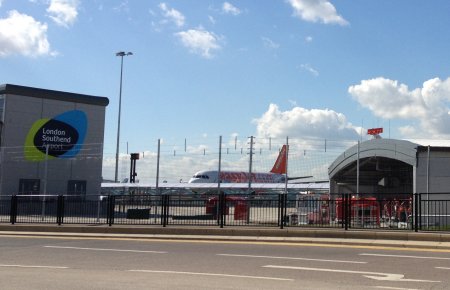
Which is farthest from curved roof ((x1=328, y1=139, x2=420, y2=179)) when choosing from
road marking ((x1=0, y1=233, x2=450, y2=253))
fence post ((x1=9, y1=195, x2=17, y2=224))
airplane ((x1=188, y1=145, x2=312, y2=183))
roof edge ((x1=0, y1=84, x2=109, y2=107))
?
airplane ((x1=188, y1=145, x2=312, y2=183))

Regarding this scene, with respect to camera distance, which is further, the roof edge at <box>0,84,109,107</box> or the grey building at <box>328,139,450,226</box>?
the roof edge at <box>0,84,109,107</box>

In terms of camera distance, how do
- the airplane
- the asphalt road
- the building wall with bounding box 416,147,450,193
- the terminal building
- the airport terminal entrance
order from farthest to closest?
the airplane < the airport terminal entrance < the terminal building < the building wall with bounding box 416,147,450,193 < the asphalt road

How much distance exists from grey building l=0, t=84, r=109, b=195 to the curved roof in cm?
1486

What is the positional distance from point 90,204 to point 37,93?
55.5ft

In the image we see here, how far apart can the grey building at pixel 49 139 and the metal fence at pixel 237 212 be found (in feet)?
39.2

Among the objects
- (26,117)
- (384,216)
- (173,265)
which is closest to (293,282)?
(173,265)

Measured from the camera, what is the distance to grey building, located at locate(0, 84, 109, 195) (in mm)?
37500

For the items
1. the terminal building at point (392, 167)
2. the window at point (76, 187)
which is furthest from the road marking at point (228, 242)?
the window at point (76, 187)

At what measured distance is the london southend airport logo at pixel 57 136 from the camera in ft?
126

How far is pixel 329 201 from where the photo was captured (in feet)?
68.6

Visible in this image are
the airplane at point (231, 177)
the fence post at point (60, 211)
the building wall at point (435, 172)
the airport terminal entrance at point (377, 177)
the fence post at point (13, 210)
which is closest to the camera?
the fence post at point (60, 211)

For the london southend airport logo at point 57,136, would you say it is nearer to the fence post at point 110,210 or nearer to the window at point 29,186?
the window at point 29,186

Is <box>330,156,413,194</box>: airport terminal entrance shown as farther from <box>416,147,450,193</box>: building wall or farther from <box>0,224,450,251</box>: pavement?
<box>0,224,450,251</box>: pavement

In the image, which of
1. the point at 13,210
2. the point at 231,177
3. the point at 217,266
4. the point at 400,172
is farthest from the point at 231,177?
the point at 217,266
